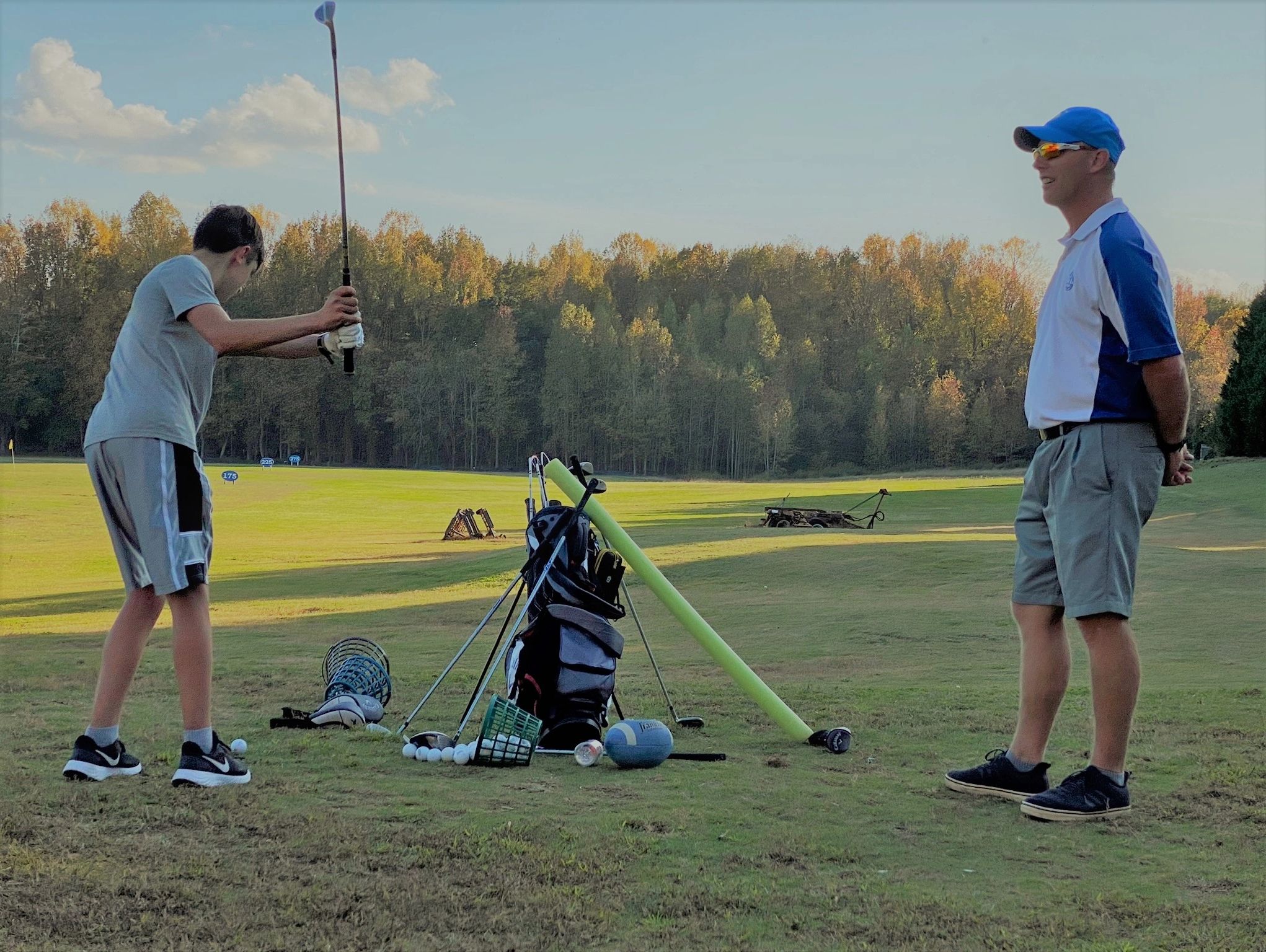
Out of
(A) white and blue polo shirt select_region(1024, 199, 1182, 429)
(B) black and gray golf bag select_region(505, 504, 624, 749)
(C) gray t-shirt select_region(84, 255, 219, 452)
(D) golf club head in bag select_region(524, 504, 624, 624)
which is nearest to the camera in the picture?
(A) white and blue polo shirt select_region(1024, 199, 1182, 429)

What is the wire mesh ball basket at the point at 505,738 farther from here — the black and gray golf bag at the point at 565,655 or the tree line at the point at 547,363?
the tree line at the point at 547,363

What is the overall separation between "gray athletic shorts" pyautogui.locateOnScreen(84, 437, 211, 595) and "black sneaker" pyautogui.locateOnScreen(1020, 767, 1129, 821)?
3.26 m

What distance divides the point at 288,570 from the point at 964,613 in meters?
13.0

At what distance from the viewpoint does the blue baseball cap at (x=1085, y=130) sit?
4.77 metres

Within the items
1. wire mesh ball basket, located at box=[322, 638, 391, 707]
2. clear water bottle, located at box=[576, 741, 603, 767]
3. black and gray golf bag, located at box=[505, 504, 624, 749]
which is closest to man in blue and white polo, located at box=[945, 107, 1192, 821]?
clear water bottle, located at box=[576, 741, 603, 767]

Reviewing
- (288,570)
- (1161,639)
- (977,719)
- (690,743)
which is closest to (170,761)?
(690,743)

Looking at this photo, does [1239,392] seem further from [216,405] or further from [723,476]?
[216,405]

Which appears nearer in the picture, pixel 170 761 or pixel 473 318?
pixel 170 761

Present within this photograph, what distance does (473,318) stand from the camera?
121 m

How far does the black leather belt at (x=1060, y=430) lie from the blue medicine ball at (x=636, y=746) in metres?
2.04

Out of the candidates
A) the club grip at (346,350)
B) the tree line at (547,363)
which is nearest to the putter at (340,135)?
the club grip at (346,350)

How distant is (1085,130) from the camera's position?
15.7ft

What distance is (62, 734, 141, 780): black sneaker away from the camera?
196 inches

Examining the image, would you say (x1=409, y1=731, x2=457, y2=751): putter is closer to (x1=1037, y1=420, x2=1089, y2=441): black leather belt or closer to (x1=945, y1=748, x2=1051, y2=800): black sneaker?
(x1=945, y1=748, x2=1051, y2=800): black sneaker
